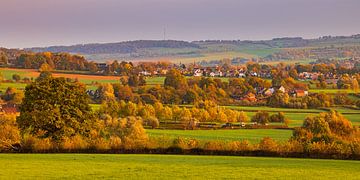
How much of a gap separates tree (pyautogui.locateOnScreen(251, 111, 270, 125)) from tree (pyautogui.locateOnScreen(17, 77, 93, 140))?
2776 cm

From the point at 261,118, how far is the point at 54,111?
32024 mm

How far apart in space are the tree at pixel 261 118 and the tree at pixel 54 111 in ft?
91.1

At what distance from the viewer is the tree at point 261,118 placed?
6406 centimetres

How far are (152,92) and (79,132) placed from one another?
47.4 m

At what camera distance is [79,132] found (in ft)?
130

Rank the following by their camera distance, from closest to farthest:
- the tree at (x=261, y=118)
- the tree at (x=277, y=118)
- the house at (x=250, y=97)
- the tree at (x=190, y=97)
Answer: the tree at (x=277, y=118) < the tree at (x=261, y=118) < the house at (x=250, y=97) < the tree at (x=190, y=97)

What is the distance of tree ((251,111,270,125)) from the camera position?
2522 inches

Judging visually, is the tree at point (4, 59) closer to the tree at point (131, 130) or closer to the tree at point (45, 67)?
the tree at point (45, 67)

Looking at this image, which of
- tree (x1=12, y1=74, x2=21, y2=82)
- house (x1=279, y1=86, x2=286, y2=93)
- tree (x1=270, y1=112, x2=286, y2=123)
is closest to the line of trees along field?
tree (x1=270, y1=112, x2=286, y2=123)

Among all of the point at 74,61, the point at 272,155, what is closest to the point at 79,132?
the point at 272,155

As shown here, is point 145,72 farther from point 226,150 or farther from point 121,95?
point 226,150

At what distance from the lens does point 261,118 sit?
64875 millimetres

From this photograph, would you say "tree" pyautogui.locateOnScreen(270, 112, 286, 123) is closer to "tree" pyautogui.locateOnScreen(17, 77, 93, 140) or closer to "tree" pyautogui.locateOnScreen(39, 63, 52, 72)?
"tree" pyautogui.locateOnScreen(17, 77, 93, 140)

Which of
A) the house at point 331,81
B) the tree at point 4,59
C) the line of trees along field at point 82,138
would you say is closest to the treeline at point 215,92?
the house at point 331,81
